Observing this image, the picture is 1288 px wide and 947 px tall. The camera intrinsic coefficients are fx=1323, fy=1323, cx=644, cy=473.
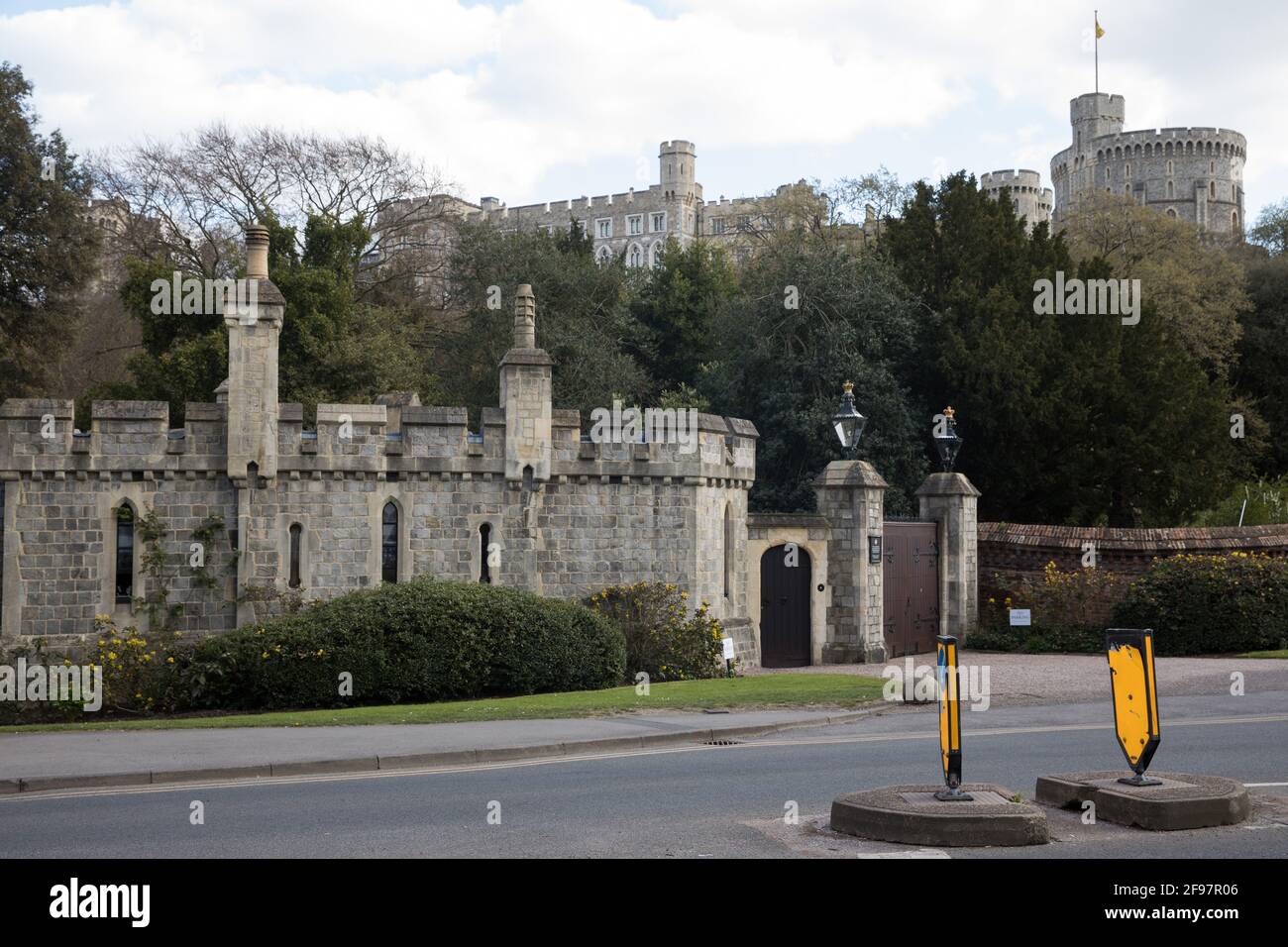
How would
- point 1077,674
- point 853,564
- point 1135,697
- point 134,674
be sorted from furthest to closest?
point 853,564 → point 1077,674 → point 134,674 → point 1135,697

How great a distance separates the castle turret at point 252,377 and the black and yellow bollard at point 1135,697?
14.7 meters

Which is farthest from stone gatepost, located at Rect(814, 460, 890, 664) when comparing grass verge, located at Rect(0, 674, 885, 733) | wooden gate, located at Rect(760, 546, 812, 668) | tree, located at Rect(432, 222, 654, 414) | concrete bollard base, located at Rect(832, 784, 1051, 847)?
tree, located at Rect(432, 222, 654, 414)

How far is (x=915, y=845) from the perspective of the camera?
8.66 metres

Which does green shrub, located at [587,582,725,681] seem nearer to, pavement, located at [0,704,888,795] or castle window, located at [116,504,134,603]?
pavement, located at [0,704,888,795]

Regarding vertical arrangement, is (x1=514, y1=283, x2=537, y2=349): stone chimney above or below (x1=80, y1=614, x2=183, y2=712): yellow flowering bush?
above

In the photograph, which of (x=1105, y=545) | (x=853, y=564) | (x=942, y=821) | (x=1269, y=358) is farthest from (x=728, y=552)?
(x=1269, y=358)

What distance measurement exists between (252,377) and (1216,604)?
17.0m

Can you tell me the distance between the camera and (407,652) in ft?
61.7

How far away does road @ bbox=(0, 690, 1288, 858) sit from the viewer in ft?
28.4

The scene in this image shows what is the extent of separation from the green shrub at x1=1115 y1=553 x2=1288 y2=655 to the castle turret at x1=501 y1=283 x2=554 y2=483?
11350 millimetres

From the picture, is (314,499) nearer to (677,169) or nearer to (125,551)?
(125,551)

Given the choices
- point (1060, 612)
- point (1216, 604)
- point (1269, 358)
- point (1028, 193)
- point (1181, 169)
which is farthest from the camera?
point (1181, 169)

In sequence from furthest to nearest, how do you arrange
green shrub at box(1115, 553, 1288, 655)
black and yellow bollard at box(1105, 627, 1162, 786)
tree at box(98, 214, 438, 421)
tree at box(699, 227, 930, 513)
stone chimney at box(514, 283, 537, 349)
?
tree at box(699, 227, 930, 513) → tree at box(98, 214, 438, 421) → green shrub at box(1115, 553, 1288, 655) → stone chimney at box(514, 283, 537, 349) → black and yellow bollard at box(1105, 627, 1162, 786)
